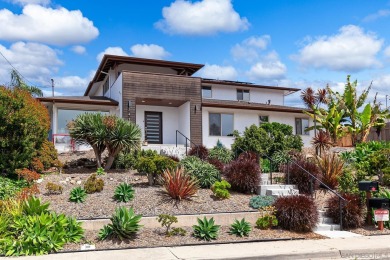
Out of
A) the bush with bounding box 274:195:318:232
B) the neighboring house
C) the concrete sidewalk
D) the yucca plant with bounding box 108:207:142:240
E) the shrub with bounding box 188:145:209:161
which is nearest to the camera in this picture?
the concrete sidewalk

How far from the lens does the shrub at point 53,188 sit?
11828 millimetres

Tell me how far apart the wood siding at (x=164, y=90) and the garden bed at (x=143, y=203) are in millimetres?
8436

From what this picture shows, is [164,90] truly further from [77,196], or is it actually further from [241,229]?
[241,229]

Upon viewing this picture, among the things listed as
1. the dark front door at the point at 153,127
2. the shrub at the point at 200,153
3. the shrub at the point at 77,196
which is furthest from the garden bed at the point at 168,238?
the dark front door at the point at 153,127

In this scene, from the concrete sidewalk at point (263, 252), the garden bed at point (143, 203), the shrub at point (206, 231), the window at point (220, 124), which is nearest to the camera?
the concrete sidewalk at point (263, 252)

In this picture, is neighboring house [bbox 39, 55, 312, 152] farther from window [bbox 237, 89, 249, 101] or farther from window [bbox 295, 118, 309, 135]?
window [bbox 237, 89, 249, 101]

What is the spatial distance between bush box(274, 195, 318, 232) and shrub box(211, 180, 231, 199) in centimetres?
188

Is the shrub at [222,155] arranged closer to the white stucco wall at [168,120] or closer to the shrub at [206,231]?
the white stucco wall at [168,120]

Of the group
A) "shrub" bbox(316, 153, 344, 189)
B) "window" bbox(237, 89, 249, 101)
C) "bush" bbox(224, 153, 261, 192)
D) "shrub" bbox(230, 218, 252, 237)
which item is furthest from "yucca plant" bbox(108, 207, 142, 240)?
"window" bbox(237, 89, 249, 101)

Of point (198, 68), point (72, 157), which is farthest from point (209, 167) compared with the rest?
point (198, 68)

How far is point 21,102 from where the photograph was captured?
13750mm

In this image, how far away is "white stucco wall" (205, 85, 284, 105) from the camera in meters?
28.4

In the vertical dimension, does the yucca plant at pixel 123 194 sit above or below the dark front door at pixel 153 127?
below

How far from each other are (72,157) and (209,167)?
Answer: 807 cm
